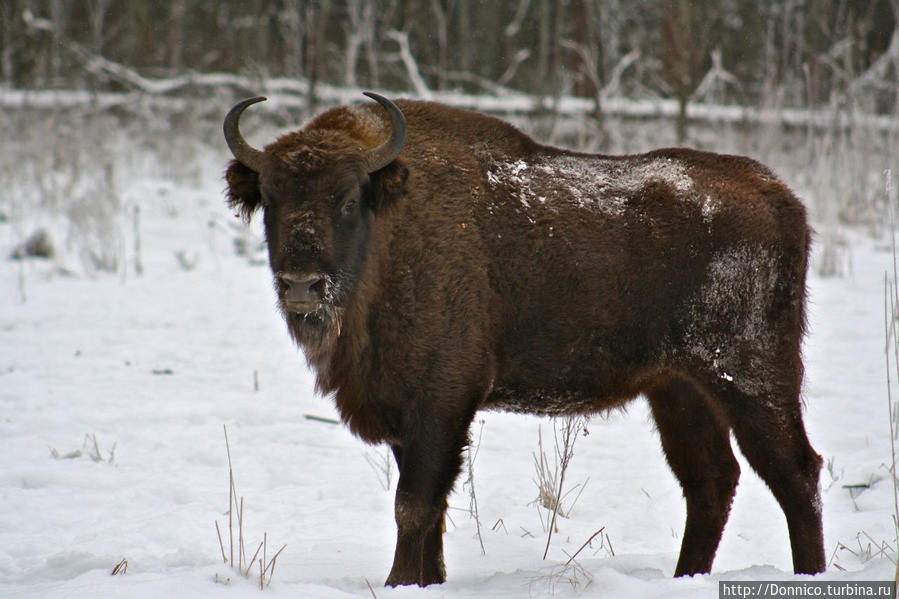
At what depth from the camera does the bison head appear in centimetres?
346

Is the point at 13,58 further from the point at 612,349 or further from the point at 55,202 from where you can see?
the point at 612,349

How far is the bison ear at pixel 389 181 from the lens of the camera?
12.3 feet

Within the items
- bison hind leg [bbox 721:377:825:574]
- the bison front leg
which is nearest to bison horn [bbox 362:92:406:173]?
the bison front leg

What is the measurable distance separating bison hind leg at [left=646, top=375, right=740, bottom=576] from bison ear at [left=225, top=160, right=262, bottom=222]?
216 centimetres

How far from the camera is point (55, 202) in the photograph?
11812mm

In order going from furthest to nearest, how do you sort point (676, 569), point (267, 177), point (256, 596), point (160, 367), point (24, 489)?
point (160, 367) < point (24, 489) < point (676, 569) < point (267, 177) < point (256, 596)

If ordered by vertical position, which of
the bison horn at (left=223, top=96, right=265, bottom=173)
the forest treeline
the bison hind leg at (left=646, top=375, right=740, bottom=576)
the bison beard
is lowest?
the bison hind leg at (left=646, top=375, right=740, bottom=576)

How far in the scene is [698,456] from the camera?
4117mm

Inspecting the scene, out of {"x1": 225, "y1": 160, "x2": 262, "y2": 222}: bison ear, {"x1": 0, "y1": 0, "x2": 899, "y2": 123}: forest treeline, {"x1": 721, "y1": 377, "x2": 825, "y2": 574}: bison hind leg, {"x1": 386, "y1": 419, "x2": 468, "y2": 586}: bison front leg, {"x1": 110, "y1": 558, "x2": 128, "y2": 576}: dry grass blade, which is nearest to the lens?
{"x1": 110, "y1": 558, "x2": 128, "y2": 576}: dry grass blade

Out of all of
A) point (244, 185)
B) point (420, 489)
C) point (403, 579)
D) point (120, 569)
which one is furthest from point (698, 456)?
point (120, 569)

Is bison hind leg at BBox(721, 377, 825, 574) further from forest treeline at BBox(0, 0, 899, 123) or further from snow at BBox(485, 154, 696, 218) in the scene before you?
forest treeline at BBox(0, 0, 899, 123)

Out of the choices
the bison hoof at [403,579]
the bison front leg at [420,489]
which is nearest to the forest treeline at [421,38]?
the bison front leg at [420,489]

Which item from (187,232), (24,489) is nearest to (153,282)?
(187,232)

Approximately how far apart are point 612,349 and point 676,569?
3.67ft
